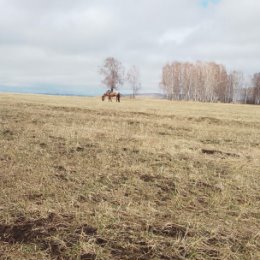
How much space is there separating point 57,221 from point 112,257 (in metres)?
1.09

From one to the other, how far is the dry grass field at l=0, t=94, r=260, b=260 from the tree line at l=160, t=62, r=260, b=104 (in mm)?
93700

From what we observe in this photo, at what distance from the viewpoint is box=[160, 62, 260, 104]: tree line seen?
332 feet

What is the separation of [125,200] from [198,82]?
99.9m

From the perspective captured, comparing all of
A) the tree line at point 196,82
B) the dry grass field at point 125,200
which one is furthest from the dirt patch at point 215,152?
the tree line at point 196,82

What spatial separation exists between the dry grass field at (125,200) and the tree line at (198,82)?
93700mm

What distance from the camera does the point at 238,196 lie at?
596cm

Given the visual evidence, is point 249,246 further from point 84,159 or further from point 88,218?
point 84,159

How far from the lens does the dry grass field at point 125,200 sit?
4074 mm

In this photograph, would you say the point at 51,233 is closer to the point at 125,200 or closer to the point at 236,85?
the point at 125,200

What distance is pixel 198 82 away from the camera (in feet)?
336

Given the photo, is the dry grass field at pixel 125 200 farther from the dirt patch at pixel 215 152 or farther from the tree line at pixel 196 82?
the tree line at pixel 196 82

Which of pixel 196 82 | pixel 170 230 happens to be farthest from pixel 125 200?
pixel 196 82

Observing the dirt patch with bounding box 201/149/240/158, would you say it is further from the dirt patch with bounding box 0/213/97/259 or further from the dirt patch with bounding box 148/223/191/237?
the dirt patch with bounding box 0/213/97/259

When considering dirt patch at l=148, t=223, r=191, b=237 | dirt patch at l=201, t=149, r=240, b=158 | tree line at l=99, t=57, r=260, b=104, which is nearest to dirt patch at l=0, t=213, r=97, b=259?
dirt patch at l=148, t=223, r=191, b=237
